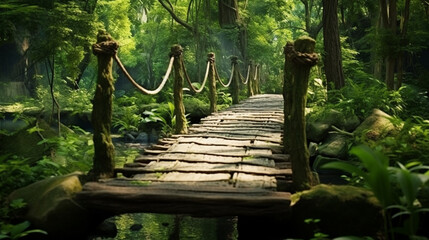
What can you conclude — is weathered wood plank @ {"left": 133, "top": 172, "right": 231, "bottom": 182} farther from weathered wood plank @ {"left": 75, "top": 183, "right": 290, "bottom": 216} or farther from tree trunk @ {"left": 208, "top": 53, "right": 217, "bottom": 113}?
tree trunk @ {"left": 208, "top": 53, "right": 217, "bottom": 113}

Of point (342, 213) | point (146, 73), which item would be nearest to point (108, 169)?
point (342, 213)

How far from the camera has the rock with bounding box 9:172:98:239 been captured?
3.71 meters

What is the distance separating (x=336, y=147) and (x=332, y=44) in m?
3.65

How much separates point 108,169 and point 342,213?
2.22 meters

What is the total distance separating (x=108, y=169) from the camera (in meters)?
→ 4.47

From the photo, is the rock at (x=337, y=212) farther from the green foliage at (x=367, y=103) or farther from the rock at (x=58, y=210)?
the green foliage at (x=367, y=103)

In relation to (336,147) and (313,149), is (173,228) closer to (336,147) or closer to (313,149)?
(336,147)

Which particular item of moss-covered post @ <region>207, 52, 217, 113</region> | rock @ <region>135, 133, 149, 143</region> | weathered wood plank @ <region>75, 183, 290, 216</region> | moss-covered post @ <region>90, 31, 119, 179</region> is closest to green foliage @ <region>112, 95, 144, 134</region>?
rock @ <region>135, 133, 149, 143</region>

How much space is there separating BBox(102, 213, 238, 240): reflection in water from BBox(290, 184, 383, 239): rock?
4.68 feet

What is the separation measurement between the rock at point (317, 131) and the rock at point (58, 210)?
5881mm

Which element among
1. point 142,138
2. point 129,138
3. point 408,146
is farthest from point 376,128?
point 129,138

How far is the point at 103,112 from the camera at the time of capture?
4.50 m

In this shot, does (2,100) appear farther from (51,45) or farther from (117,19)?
(51,45)

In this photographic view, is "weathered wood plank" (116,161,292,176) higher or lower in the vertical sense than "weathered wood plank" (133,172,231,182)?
higher
